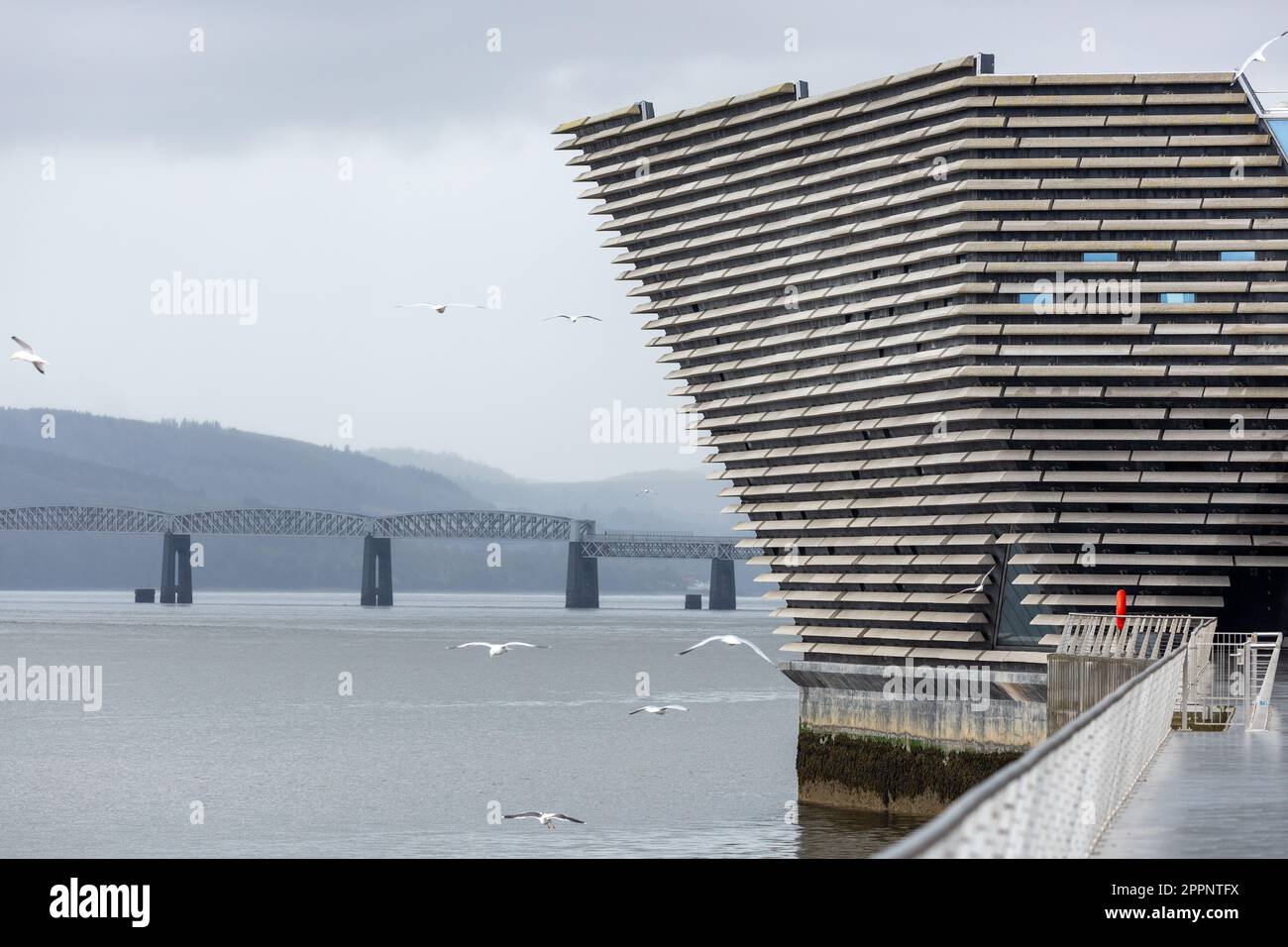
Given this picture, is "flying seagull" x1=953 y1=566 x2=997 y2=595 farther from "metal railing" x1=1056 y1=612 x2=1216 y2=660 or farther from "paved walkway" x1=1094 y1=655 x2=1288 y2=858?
"paved walkway" x1=1094 y1=655 x2=1288 y2=858

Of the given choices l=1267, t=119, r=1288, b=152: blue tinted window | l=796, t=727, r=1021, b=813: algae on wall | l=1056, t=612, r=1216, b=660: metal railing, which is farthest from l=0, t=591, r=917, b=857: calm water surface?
l=1267, t=119, r=1288, b=152: blue tinted window

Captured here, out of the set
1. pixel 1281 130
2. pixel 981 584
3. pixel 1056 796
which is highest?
pixel 1281 130

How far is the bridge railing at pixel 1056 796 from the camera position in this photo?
981cm

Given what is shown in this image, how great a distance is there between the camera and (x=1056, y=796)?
13.2 m

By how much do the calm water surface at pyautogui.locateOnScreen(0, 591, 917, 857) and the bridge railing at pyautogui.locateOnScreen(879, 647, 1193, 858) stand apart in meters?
32.4

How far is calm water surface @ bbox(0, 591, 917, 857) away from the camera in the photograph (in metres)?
57.2

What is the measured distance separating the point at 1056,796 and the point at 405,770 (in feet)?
218

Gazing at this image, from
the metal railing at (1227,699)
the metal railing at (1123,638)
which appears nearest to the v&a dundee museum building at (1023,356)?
Answer: the metal railing at (1123,638)

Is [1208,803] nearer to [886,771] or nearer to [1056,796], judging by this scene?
[1056,796]

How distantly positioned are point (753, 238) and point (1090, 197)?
481 inches

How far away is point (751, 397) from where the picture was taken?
64.1m

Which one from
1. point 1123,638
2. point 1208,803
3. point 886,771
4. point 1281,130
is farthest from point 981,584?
point 1208,803
